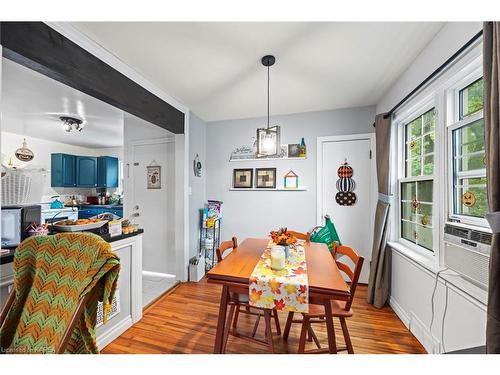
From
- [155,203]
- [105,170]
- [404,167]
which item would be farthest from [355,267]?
[105,170]

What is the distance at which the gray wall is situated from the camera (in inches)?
117

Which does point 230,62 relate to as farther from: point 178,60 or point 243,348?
point 243,348

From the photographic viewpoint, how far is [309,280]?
1259 millimetres

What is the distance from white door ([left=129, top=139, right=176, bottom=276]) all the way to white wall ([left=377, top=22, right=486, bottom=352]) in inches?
112

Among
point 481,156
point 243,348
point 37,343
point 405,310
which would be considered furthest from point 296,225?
point 37,343

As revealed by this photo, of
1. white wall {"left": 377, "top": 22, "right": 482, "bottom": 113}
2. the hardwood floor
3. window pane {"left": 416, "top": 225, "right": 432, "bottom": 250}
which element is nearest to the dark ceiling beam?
the hardwood floor

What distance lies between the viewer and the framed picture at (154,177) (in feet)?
10.1

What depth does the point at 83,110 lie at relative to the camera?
2744mm

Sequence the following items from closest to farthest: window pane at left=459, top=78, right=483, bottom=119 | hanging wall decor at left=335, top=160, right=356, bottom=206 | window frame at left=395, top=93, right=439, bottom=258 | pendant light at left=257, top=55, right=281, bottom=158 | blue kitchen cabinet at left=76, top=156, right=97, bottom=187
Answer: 1. window pane at left=459, top=78, right=483, bottom=119
2. window frame at left=395, top=93, right=439, bottom=258
3. pendant light at left=257, top=55, right=281, bottom=158
4. hanging wall decor at left=335, top=160, right=356, bottom=206
5. blue kitchen cabinet at left=76, top=156, right=97, bottom=187

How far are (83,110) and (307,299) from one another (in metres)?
3.44

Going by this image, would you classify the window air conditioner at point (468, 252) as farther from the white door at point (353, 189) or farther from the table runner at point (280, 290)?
the white door at point (353, 189)

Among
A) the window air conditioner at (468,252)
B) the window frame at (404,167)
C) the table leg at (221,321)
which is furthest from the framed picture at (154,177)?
the window air conditioner at (468,252)

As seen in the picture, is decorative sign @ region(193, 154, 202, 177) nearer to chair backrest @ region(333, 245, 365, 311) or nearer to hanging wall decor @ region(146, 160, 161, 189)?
hanging wall decor @ region(146, 160, 161, 189)
